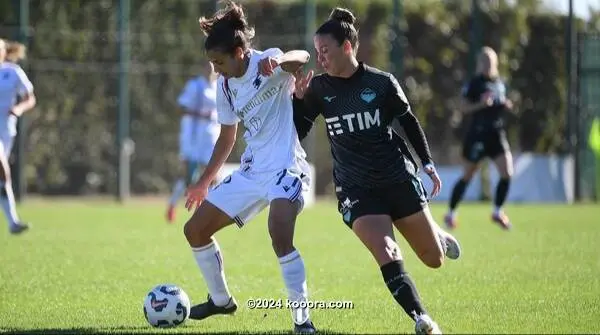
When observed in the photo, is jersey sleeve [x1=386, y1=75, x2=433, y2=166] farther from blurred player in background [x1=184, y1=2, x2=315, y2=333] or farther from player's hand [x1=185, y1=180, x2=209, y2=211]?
player's hand [x1=185, y1=180, x2=209, y2=211]

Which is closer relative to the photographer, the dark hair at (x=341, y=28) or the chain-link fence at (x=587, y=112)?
the dark hair at (x=341, y=28)

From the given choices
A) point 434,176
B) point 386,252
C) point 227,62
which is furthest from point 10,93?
point 386,252

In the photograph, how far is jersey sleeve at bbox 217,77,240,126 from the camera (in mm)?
6789

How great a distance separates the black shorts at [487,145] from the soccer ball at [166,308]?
27.9ft

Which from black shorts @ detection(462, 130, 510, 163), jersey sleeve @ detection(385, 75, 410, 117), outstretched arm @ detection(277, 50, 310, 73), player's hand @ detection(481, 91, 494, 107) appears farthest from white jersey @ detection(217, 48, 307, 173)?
black shorts @ detection(462, 130, 510, 163)

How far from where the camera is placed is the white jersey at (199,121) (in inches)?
649

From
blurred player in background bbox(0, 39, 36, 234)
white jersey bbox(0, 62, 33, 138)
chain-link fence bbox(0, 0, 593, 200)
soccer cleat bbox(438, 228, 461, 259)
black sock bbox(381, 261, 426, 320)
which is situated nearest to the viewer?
black sock bbox(381, 261, 426, 320)

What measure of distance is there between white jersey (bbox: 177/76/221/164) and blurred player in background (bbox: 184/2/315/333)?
9.52m

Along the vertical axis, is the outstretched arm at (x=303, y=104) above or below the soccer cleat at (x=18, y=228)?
above

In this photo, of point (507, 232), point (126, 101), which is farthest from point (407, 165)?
point (126, 101)

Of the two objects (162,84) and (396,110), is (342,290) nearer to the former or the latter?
(396,110)

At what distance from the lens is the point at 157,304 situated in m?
6.63

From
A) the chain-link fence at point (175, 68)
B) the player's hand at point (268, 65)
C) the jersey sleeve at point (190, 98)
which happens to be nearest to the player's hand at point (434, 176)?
the player's hand at point (268, 65)

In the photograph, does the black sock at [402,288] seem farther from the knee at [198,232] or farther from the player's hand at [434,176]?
the knee at [198,232]
